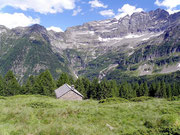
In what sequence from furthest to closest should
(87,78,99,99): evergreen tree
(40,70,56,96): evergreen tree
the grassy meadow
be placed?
(87,78,99,99): evergreen tree → (40,70,56,96): evergreen tree → the grassy meadow

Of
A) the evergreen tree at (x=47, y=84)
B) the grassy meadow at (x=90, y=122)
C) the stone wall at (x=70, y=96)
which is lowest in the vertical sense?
the stone wall at (x=70, y=96)

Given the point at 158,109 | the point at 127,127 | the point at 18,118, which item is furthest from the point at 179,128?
the point at 18,118

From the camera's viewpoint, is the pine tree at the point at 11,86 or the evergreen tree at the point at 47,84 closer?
the evergreen tree at the point at 47,84

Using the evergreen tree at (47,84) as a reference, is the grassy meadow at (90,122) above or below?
below

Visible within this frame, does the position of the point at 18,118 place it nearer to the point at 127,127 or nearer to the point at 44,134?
the point at 44,134

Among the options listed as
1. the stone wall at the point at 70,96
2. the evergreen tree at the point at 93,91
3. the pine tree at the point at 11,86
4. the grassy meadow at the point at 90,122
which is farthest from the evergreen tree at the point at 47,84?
the grassy meadow at the point at 90,122

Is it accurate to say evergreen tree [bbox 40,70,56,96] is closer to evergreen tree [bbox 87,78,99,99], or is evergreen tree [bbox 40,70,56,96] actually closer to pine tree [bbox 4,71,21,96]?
A: pine tree [bbox 4,71,21,96]

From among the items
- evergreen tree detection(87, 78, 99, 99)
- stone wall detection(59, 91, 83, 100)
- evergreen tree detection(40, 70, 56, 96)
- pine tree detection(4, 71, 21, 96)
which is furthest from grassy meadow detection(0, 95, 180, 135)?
pine tree detection(4, 71, 21, 96)

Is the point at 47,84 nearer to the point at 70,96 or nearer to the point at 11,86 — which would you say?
the point at 11,86

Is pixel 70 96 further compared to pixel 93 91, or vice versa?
pixel 93 91

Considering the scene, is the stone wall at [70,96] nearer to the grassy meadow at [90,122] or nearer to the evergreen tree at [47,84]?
the evergreen tree at [47,84]

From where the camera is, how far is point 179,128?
9.38m

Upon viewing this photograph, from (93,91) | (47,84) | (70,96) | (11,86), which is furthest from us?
(93,91)

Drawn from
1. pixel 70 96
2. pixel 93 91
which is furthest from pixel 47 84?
pixel 93 91
